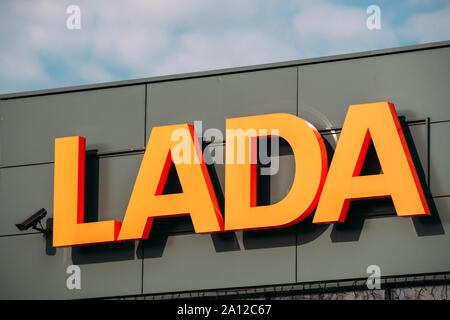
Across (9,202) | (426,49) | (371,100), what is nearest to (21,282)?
(9,202)

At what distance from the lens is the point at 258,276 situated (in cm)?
1712

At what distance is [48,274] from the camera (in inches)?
731

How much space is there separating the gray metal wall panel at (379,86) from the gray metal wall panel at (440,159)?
0.20 metres

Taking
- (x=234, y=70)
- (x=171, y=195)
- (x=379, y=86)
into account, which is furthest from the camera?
(x=234, y=70)

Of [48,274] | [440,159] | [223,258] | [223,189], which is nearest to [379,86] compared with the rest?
[440,159]

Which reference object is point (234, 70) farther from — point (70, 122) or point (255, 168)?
point (70, 122)

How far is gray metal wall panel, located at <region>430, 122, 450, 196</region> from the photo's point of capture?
1642 centimetres

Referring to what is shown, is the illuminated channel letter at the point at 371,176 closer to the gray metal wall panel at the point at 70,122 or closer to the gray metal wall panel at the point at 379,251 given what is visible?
the gray metal wall panel at the point at 379,251

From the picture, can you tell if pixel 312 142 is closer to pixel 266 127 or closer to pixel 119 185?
pixel 266 127

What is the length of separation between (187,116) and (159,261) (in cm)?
266

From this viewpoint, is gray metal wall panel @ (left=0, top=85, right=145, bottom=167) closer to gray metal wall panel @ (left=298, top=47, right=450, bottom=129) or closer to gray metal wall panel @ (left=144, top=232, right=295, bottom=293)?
gray metal wall panel @ (left=144, top=232, right=295, bottom=293)

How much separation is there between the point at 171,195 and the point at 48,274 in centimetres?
286
